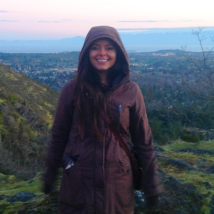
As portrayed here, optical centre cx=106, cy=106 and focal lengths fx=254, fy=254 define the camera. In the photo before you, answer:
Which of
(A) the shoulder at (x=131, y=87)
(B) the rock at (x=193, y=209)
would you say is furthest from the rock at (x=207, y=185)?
(A) the shoulder at (x=131, y=87)

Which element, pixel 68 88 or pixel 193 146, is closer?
pixel 68 88

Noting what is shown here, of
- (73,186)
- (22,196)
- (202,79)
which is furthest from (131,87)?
(202,79)

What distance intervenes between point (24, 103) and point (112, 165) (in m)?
12.8

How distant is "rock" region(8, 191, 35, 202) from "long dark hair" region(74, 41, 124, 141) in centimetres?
162

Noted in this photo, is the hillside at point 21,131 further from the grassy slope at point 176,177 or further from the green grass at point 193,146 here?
the green grass at point 193,146

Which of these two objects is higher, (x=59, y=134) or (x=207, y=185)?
(x=59, y=134)

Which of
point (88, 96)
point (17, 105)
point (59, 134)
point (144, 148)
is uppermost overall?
point (88, 96)

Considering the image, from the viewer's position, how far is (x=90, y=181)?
5.15ft

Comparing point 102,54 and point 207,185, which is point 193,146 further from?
point 102,54

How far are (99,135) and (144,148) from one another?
36cm

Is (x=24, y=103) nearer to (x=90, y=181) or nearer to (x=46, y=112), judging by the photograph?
(x=46, y=112)

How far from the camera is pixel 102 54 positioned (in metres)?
1.73

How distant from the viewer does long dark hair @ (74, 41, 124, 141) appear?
65.1 inches

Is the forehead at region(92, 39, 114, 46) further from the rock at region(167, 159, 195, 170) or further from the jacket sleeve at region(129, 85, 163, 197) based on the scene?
the rock at region(167, 159, 195, 170)
